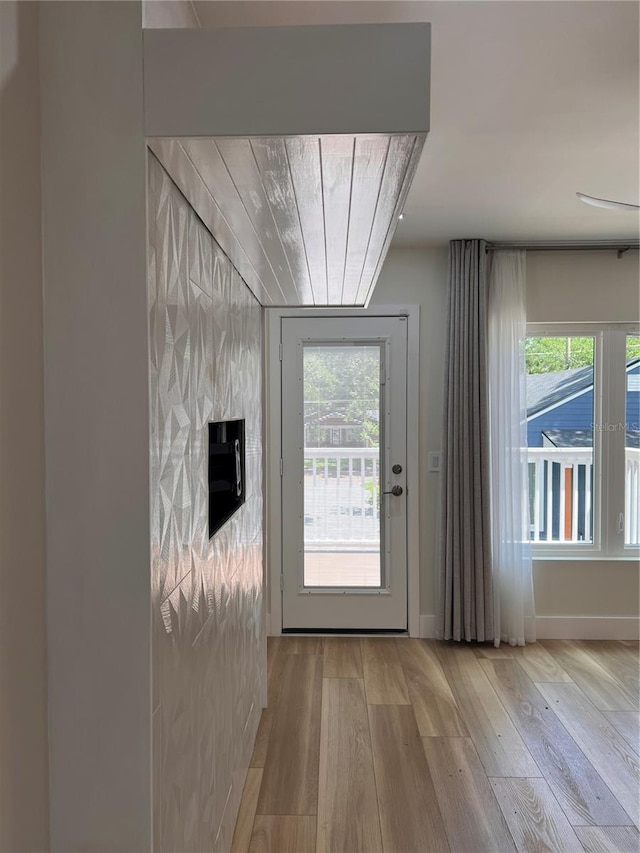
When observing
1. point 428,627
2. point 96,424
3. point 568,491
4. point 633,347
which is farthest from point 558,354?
point 96,424

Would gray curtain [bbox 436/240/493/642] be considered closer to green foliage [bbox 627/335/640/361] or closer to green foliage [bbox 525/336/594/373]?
green foliage [bbox 525/336/594/373]

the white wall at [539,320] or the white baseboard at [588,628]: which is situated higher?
the white wall at [539,320]

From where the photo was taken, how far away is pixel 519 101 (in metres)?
1.88

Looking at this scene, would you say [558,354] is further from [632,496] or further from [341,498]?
[341,498]

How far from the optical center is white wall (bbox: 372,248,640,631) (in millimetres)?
3627

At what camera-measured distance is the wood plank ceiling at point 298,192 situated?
998mm

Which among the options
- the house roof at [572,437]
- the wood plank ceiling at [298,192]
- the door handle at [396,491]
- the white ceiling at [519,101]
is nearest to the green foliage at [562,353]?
the house roof at [572,437]

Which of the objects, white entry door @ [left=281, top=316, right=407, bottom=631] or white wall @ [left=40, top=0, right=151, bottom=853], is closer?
white wall @ [left=40, top=0, right=151, bottom=853]

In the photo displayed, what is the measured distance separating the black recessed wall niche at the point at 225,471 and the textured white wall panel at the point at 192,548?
5 centimetres

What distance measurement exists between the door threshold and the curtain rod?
8.38 feet

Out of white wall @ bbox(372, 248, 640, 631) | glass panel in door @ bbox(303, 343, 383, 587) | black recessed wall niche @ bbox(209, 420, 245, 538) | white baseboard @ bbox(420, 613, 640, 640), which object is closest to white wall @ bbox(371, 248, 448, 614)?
white wall @ bbox(372, 248, 640, 631)

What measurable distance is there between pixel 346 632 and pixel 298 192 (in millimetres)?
3138

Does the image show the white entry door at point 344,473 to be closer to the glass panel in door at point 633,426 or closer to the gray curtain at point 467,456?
the gray curtain at point 467,456

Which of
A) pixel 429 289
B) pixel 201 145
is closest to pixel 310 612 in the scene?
pixel 429 289
